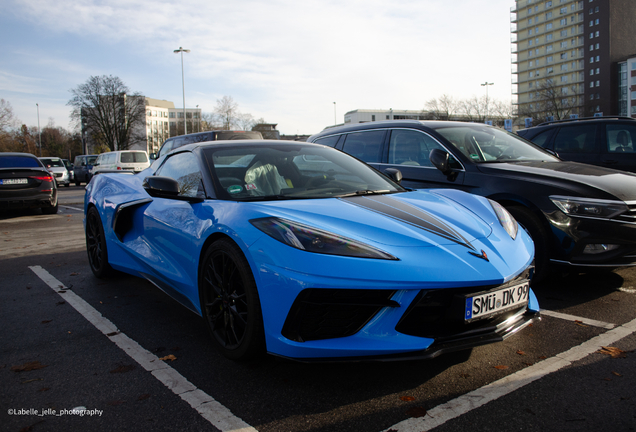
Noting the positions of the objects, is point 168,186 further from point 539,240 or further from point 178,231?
point 539,240

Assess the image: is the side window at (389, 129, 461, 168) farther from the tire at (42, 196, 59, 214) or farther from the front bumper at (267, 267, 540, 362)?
the tire at (42, 196, 59, 214)

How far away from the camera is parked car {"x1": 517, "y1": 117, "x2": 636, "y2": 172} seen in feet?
23.2

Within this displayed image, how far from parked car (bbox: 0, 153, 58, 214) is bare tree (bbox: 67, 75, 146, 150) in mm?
54134

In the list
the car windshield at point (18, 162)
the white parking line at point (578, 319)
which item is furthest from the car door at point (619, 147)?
the car windshield at point (18, 162)

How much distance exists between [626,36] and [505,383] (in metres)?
115

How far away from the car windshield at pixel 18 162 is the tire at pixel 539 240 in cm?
1183

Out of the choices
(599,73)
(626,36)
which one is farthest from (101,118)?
(626,36)

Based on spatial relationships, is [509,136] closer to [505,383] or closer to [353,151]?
[353,151]

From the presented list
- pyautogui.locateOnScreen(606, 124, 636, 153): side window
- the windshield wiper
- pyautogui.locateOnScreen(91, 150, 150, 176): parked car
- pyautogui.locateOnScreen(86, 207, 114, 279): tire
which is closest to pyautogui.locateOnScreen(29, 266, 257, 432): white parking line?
pyautogui.locateOnScreen(86, 207, 114, 279): tire

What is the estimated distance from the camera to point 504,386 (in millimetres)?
2498

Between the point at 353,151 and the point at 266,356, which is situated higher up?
the point at 353,151

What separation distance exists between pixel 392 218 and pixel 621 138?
6.20 metres

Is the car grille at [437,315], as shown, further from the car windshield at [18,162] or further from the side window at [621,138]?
the car windshield at [18,162]

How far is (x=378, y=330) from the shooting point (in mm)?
2297
